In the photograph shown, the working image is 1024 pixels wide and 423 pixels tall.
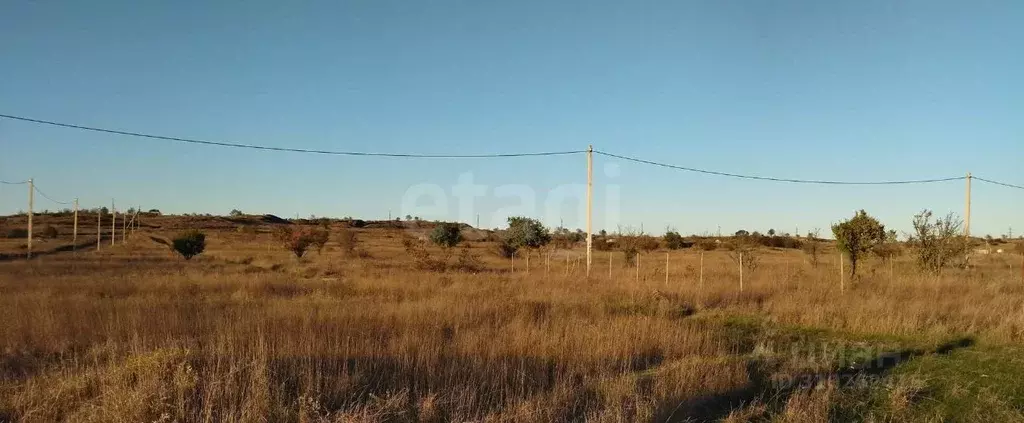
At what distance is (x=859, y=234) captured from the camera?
2156 cm

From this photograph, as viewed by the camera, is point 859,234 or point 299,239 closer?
point 859,234

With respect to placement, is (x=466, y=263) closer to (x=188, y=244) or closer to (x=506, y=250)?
(x=506, y=250)

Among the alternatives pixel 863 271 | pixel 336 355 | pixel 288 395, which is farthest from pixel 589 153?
pixel 288 395

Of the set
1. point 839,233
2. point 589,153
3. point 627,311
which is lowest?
point 627,311

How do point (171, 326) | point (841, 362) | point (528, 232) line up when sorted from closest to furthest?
point (841, 362) → point (171, 326) → point (528, 232)

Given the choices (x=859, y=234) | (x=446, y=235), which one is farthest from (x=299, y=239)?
(x=859, y=234)

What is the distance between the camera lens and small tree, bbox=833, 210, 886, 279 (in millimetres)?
21422

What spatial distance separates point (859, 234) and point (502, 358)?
18302 mm

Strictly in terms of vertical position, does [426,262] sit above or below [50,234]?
below

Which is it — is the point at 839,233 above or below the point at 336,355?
above

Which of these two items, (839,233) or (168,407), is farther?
(839,233)

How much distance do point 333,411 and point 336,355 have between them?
2.11 m

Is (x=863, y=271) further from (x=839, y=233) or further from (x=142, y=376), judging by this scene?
(x=142, y=376)

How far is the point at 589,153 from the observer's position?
22766 mm
